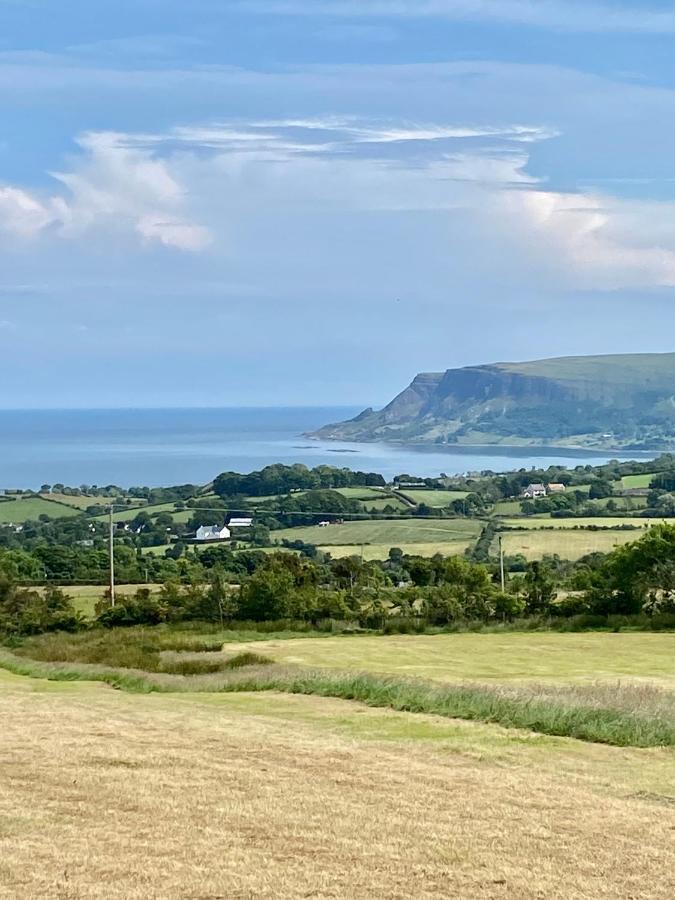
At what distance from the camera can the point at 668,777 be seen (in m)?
12.6

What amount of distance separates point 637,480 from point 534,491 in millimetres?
10753

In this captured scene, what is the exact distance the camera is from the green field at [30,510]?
98.4 m

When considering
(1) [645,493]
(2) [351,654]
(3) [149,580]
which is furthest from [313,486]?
(2) [351,654]

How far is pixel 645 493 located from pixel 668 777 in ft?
293

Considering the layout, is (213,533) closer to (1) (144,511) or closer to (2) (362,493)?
(1) (144,511)

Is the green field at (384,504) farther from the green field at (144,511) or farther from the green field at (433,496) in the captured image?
the green field at (144,511)

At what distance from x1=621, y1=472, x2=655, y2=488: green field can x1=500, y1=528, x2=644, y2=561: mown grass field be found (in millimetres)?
31020

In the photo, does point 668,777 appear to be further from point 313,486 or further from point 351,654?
point 313,486

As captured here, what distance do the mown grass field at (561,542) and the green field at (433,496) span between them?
2149 cm

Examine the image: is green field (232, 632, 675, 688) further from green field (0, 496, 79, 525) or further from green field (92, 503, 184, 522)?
green field (0, 496, 79, 525)

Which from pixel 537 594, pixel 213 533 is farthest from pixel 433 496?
pixel 537 594

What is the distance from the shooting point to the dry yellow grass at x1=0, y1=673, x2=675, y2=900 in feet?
28.6

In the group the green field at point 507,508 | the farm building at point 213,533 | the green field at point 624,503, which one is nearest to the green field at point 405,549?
the farm building at point 213,533

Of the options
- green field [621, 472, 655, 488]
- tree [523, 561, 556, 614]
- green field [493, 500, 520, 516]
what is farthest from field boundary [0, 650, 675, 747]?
green field [621, 472, 655, 488]
